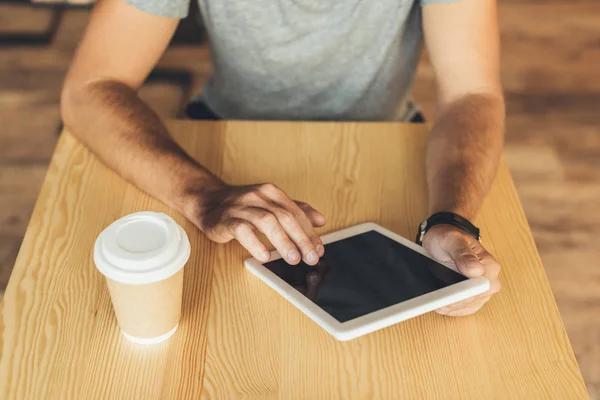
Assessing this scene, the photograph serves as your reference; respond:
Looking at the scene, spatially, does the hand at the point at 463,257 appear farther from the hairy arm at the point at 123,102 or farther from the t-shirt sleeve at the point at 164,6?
the t-shirt sleeve at the point at 164,6

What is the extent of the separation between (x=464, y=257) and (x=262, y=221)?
267 millimetres

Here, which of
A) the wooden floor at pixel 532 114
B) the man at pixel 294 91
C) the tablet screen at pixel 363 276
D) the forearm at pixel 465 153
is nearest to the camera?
the tablet screen at pixel 363 276

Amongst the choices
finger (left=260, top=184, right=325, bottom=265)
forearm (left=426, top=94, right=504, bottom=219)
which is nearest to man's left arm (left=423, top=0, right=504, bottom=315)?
forearm (left=426, top=94, right=504, bottom=219)

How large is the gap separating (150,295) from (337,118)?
0.79 m

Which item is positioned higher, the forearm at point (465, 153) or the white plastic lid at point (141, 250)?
the white plastic lid at point (141, 250)

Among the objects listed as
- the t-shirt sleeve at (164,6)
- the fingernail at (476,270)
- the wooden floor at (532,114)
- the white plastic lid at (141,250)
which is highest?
the white plastic lid at (141,250)

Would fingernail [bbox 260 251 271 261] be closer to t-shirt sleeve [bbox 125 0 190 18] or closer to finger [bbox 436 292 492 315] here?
finger [bbox 436 292 492 315]

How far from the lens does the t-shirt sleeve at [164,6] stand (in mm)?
1216

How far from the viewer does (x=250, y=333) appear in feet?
2.88

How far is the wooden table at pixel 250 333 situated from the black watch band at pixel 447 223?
5cm

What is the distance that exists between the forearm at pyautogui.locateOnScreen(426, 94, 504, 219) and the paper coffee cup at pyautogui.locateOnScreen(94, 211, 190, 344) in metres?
0.45

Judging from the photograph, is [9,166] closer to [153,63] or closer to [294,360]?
[153,63]

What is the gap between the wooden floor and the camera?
2084mm

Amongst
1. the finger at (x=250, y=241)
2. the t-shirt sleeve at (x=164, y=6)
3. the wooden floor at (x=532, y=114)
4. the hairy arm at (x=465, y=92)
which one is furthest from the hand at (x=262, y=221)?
the wooden floor at (x=532, y=114)
